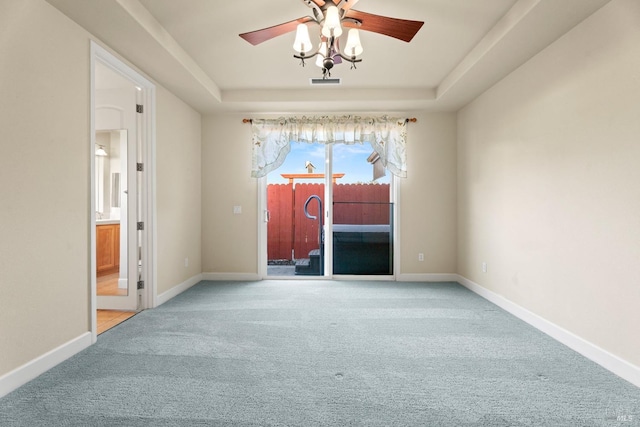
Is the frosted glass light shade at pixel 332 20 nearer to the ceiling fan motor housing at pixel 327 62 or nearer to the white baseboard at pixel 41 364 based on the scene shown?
the ceiling fan motor housing at pixel 327 62

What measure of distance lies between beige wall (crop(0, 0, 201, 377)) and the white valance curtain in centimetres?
227

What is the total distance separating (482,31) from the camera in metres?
2.72

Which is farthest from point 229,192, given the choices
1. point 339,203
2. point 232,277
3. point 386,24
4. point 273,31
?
point 386,24

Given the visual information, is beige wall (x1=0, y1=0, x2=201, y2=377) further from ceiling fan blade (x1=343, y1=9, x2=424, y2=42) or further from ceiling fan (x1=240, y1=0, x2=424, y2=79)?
ceiling fan blade (x1=343, y1=9, x2=424, y2=42)

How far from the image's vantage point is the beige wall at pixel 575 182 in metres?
1.98

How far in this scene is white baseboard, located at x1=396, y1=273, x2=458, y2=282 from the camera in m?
4.52

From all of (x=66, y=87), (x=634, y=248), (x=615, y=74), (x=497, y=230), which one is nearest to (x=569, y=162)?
(x=615, y=74)

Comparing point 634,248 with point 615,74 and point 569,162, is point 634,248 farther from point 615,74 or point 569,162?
point 615,74

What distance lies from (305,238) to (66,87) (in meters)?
3.29

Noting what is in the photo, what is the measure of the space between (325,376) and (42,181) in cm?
219

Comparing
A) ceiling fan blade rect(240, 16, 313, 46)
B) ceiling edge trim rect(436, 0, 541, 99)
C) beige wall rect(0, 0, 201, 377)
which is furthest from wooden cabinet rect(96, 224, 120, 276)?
ceiling edge trim rect(436, 0, 541, 99)

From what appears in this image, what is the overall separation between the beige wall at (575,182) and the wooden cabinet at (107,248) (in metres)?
5.29

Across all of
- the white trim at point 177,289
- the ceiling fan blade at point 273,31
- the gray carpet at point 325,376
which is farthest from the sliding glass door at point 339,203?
the ceiling fan blade at point 273,31

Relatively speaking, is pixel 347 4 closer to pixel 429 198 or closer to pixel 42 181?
pixel 42 181
